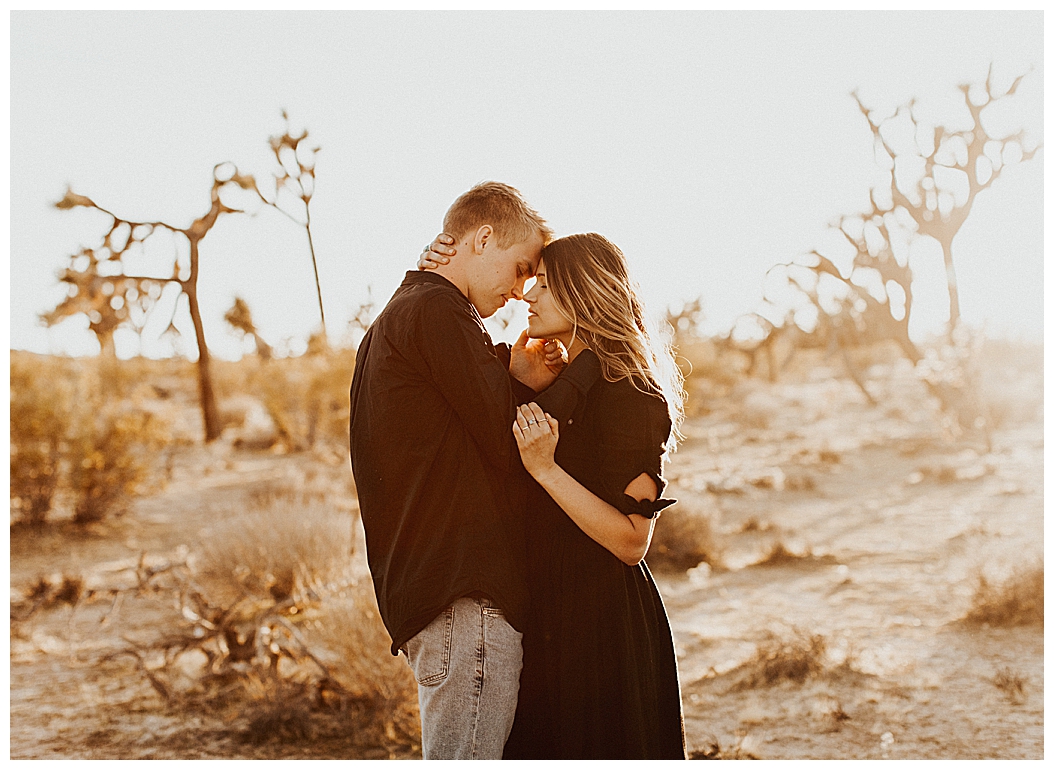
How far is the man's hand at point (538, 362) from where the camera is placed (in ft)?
7.64

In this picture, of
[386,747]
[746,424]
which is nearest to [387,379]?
[386,747]

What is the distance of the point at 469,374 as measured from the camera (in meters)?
1.96

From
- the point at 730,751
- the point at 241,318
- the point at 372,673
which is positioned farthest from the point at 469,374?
the point at 241,318

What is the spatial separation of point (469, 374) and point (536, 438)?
0.22 meters

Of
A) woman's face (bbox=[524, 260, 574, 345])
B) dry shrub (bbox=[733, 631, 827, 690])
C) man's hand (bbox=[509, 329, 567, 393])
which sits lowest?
dry shrub (bbox=[733, 631, 827, 690])

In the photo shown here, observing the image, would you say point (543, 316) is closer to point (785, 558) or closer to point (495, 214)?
point (495, 214)

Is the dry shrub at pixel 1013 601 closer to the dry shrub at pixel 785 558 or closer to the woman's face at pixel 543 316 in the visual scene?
the dry shrub at pixel 785 558

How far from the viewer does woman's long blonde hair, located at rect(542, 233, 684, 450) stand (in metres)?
2.19

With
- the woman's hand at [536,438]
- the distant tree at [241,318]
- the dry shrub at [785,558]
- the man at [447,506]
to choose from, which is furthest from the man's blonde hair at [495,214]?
the distant tree at [241,318]

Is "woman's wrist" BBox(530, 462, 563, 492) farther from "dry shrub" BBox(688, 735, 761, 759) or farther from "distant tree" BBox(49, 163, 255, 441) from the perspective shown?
"distant tree" BBox(49, 163, 255, 441)

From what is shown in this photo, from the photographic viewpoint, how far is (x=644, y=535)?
7.00 feet

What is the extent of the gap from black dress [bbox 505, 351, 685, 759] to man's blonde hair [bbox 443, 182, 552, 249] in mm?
396

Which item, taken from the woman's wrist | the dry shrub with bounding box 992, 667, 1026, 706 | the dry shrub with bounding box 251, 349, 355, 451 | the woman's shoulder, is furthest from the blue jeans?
the dry shrub with bounding box 251, 349, 355, 451

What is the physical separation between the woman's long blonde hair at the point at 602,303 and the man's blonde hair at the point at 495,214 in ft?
0.36
